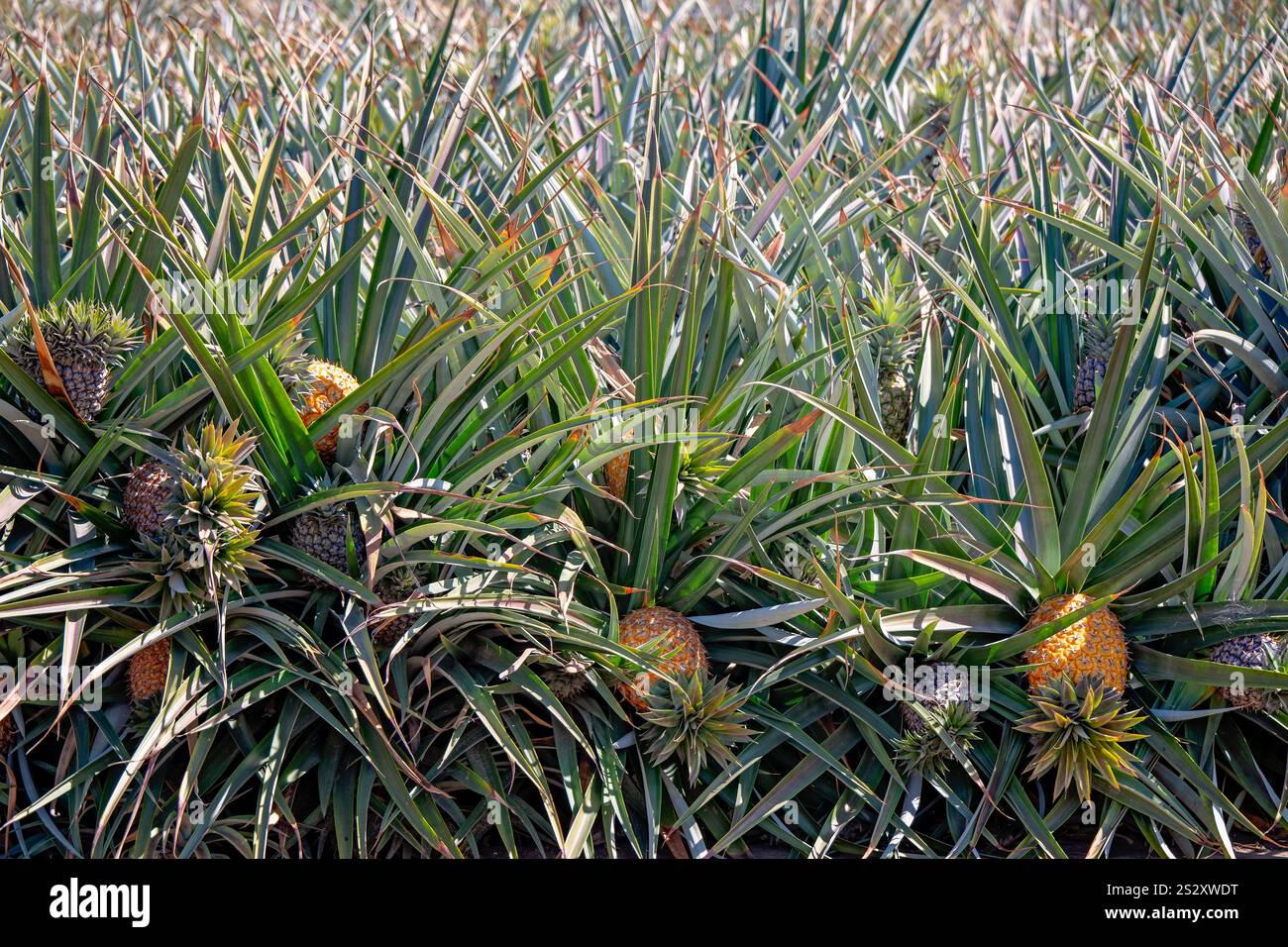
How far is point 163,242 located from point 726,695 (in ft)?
4.78

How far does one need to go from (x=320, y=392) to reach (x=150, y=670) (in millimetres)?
631

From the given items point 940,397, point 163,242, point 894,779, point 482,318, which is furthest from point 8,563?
point 940,397

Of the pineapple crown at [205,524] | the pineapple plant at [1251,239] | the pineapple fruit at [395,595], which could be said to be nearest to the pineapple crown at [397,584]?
the pineapple fruit at [395,595]

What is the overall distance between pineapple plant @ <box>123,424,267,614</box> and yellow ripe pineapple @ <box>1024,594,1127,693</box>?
153cm

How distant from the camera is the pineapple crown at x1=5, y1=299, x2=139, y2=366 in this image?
2033 millimetres

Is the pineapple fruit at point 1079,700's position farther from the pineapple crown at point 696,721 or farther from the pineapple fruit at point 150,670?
the pineapple fruit at point 150,670

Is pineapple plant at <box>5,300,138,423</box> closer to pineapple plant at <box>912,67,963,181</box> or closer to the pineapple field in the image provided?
the pineapple field

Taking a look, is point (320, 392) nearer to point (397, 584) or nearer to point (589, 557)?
point (397, 584)

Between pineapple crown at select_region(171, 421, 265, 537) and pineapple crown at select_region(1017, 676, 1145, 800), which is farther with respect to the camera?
pineapple crown at select_region(1017, 676, 1145, 800)

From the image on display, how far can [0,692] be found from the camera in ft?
6.63

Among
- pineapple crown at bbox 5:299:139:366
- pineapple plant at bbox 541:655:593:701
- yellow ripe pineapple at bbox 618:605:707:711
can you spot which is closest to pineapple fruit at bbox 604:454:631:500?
yellow ripe pineapple at bbox 618:605:707:711

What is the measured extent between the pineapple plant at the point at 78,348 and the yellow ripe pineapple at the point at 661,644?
113 cm

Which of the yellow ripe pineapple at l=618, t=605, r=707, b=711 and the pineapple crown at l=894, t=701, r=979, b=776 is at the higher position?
the yellow ripe pineapple at l=618, t=605, r=707, b=711

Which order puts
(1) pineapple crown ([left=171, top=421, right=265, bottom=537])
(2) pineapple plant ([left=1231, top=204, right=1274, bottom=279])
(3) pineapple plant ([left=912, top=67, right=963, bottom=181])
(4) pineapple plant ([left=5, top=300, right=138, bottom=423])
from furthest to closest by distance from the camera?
1. (3) pineapple plant ([left=912, top=67, right=963, bottom=181])
2. (2) pineapple plant ([left=1231, top=204, right=1274, bottom=279])
3. (4) pineapple plant ([left=5, top=300, right=138, bottom=423])
4. (1) pineapple crown ([left=171, top=421, right=265, bottom=537])
